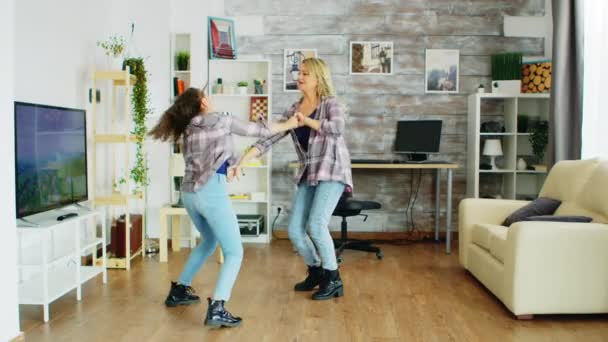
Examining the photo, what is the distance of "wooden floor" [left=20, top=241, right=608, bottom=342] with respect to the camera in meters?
3.14

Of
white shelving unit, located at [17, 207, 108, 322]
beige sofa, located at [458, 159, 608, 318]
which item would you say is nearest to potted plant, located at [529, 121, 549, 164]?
beige sofa, located at [458, 159, 608, 318]

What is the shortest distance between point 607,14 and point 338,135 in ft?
8.19

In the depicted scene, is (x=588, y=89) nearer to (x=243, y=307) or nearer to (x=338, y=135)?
(x=338, y=135)

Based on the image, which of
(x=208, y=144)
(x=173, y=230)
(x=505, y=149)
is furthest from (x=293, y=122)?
(x=505, y=149)

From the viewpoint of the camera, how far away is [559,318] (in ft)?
11.4

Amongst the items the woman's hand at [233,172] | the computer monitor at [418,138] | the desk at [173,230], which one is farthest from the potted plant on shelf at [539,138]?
the woman's hand at [233,172]

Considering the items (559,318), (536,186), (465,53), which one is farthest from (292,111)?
(536,186)

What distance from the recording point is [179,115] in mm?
3289

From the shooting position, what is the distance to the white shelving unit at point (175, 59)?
593 cm

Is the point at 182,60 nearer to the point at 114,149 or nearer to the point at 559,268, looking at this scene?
the point at 114,149

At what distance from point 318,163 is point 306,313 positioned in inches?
34.6

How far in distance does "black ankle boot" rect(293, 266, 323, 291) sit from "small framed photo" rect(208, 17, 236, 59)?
9.14 ft

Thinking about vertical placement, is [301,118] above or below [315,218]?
above

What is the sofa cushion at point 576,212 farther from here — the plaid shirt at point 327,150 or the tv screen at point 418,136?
the tv screen at point 418,136
